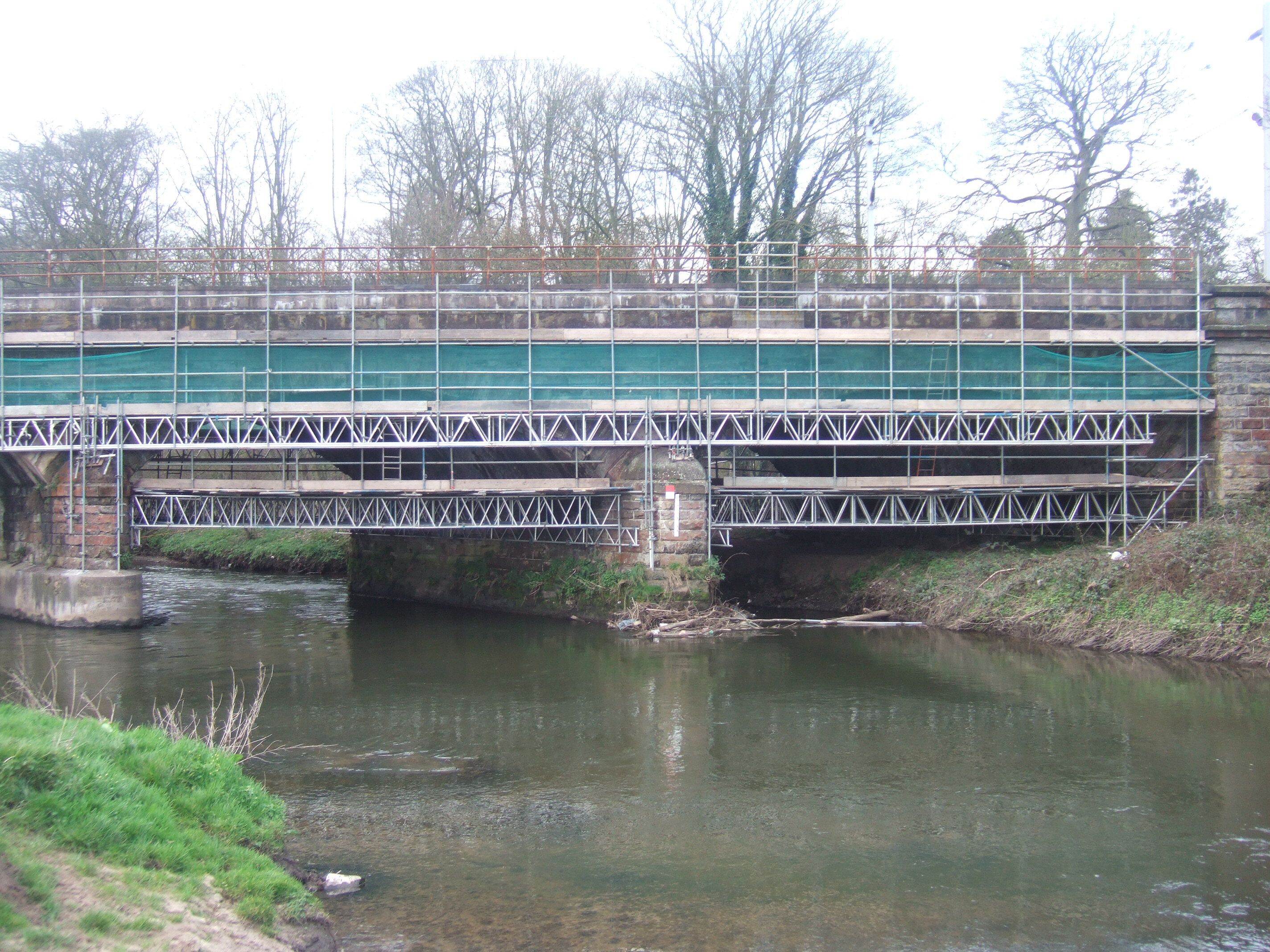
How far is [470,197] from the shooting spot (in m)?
32.1

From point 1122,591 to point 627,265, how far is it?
15702 millimetres

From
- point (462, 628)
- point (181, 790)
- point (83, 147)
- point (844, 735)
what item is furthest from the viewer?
point (83, 147)

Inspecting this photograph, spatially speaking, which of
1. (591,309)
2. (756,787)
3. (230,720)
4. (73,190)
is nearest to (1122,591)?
(756,787)

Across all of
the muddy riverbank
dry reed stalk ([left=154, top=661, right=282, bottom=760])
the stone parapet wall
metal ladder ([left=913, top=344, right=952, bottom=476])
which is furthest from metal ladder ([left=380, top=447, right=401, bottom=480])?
metal ladder ([left=913, top=344, right=952, bottom=476])

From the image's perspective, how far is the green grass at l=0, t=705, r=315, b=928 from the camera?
19.4 ft

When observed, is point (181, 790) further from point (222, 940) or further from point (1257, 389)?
point (1257, 389)

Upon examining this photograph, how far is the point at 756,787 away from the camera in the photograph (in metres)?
10.7

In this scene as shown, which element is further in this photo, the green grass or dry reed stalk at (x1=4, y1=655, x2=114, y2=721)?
dry reed stalk at (x1=4, y1=655, x2=114, y2=721)

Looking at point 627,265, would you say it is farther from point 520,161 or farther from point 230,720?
point 230,720

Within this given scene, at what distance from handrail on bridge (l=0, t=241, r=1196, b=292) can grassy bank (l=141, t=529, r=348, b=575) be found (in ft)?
26.0

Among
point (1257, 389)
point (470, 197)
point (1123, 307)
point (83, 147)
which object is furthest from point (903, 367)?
point (83, 147)

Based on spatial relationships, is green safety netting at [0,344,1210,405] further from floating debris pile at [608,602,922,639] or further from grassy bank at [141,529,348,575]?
grassy bank at [141,529,348,575]

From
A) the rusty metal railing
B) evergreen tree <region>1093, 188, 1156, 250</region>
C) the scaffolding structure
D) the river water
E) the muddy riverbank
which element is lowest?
the river water

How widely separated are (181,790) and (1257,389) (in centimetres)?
2177
